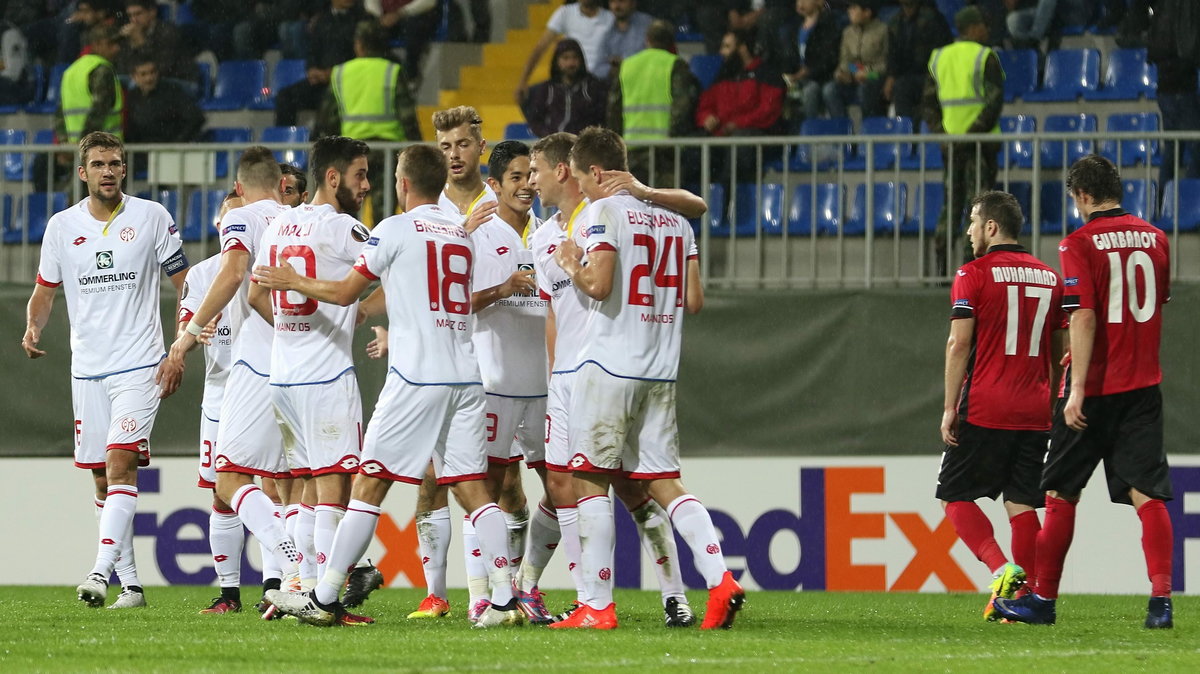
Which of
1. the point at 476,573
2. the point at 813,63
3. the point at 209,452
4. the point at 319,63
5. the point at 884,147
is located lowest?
the point at 476,573

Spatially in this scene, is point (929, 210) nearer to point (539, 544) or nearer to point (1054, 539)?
point (1054, 539)

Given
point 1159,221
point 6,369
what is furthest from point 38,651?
point 1159,221

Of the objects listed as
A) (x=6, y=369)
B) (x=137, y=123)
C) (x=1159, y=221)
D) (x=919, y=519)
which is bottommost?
(x=919, y=519)

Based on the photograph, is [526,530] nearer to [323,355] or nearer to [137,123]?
[323,355]

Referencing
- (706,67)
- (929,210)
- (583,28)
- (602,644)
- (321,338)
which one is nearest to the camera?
(602,644)

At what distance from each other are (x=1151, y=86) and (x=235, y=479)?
348 inches

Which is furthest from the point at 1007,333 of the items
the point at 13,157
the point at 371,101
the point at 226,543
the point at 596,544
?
the point at 13,157

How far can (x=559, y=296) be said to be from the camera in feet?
27.3

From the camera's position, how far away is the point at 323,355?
320 inches

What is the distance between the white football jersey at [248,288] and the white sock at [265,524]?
0.63 meters

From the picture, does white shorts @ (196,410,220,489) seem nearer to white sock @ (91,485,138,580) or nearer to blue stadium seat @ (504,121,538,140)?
white sock @ (91,485,138,580)

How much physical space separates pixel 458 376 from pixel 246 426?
164 centimetres

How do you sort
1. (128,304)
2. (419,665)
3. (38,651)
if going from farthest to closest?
(128,304)
(38,651)
(419,665)

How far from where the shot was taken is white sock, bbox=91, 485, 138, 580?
9.37 m
